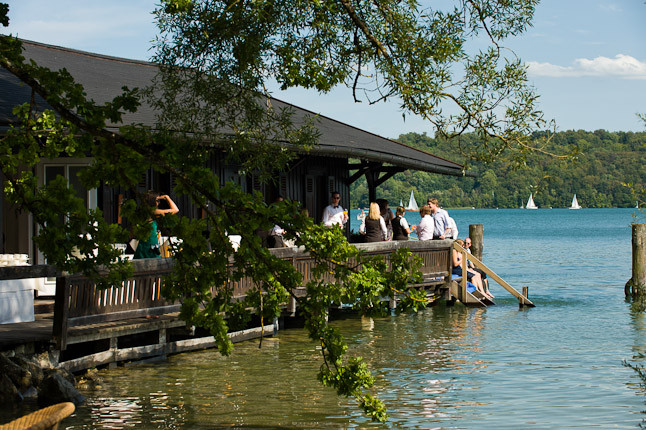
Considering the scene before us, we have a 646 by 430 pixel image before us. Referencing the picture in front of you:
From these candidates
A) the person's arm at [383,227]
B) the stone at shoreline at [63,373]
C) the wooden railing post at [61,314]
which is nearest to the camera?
the stone at shoreline at [63,373]

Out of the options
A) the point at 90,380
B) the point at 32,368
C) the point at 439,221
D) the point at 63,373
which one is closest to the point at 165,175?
the point at 90,380

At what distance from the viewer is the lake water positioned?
34.5 ft

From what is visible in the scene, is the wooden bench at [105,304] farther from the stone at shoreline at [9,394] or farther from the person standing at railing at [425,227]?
the person standing at railing at [425,227]

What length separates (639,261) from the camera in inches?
961

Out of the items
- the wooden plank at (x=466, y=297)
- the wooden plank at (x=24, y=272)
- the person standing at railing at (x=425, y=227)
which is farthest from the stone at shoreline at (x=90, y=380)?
the wooden plank at (x=466, y=297)

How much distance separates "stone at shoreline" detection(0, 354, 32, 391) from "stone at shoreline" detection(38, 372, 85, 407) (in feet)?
0.81

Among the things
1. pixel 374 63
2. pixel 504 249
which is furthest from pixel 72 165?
pixel 504 249

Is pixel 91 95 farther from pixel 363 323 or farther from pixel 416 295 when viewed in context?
pixel 416 295

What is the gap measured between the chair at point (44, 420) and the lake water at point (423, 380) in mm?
3715

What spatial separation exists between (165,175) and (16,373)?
6895mm

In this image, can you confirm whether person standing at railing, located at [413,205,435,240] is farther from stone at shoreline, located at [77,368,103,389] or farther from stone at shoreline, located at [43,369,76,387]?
stone at shoreline, located at [43,369,76,387]

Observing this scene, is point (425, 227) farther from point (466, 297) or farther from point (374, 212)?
point (466, 297)

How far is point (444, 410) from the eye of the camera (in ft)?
36.5

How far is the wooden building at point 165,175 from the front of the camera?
15.0 metres
